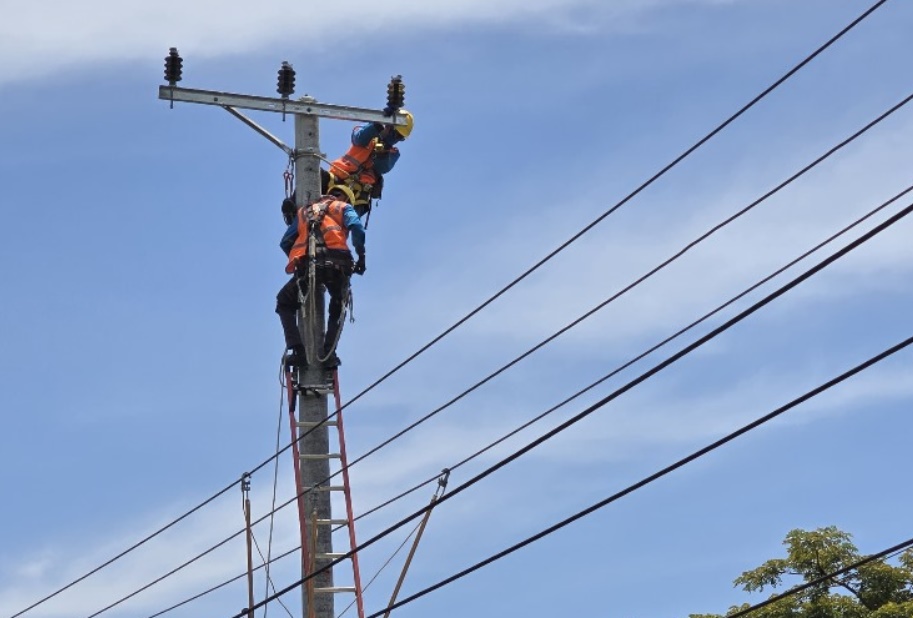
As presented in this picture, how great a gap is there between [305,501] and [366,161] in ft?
13.0

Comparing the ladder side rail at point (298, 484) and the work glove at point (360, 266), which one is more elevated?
the work glove at point (360, 266)

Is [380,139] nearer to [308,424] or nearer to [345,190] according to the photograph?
[345,190]

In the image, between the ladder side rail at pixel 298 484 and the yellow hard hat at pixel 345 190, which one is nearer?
the ladder side rail at pixel 298 484

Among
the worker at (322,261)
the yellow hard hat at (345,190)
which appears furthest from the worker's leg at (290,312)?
the yellow hard hat at (345,190)

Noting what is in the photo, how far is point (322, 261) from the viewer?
18.4 metres

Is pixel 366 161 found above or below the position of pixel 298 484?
above

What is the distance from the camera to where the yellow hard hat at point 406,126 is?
63.0 ft

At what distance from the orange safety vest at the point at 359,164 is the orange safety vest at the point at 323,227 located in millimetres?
859

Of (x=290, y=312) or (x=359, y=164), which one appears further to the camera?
(x=359, y=164)

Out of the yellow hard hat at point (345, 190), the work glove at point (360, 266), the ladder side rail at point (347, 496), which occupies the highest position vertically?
the yellow hard hat at point (345, 190)

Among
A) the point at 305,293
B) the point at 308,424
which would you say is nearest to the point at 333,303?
the point at 305,293

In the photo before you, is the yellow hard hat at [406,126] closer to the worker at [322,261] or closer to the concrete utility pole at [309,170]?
the concrete utility pole at [309,170]

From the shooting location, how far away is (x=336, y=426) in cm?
1794

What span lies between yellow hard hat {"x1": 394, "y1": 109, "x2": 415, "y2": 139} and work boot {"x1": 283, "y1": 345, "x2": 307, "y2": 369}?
2.68 meters
